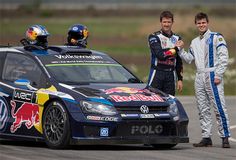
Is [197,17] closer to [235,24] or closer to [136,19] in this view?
[235,24]

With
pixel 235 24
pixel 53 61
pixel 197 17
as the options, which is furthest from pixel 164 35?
pixel 235 24

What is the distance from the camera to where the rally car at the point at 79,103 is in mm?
13617

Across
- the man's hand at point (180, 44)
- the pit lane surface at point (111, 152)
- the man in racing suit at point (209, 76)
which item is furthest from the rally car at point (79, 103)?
Result: the man's hand at point (180, 44)

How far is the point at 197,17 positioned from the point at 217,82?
3.26 feet

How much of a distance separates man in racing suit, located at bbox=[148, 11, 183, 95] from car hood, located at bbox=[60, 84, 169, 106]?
1086mm

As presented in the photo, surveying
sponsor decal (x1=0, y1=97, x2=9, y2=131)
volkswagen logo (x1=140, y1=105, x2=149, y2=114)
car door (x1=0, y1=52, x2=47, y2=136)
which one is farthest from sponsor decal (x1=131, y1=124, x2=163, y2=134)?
sponsor decal (x1=0, y1=97, x2=9, y2=131)

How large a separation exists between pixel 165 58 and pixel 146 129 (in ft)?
6.21

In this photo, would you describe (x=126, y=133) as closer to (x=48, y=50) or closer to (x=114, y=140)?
(x=114, y=140)

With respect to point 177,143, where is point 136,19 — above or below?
above

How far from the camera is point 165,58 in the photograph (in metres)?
15.4

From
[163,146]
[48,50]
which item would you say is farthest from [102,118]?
[48,50]

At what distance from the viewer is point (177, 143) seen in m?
14.1

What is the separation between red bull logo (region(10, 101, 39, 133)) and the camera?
14242 mm

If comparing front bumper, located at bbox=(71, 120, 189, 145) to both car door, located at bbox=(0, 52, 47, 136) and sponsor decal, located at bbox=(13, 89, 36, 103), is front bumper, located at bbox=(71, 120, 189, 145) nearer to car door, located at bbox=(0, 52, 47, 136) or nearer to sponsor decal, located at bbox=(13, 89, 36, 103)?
car door, located at bbox=(0, 52, 47, 136)
